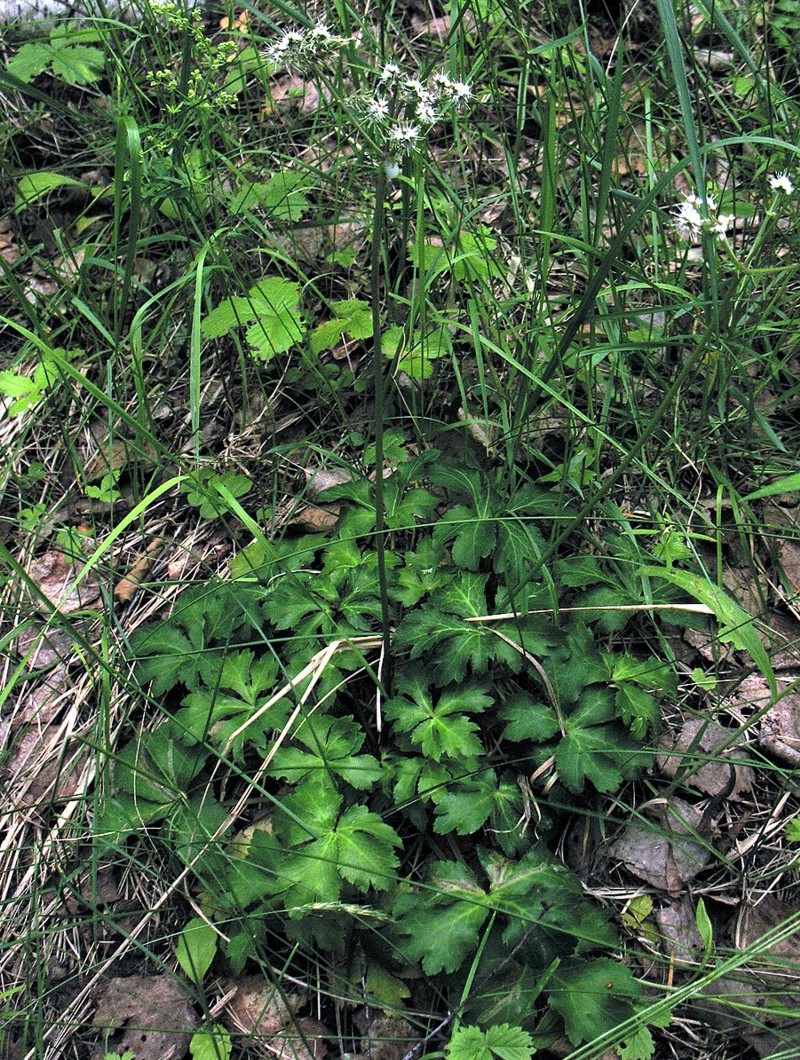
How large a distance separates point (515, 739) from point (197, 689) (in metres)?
0.78

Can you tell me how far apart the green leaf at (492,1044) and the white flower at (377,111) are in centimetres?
169

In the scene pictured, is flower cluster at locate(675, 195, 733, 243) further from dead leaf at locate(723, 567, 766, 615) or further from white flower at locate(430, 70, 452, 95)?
dead leaf at locate(723, 567, 766, 615)

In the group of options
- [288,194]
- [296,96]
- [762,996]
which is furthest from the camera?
[296,96]

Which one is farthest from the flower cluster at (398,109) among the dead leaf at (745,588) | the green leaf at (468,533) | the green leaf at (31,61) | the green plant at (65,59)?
the green leaf at (31,61)

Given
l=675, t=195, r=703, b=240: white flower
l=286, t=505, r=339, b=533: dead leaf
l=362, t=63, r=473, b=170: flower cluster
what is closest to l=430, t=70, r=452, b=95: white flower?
l=362, t=63, r=473, b=170: flower cluster

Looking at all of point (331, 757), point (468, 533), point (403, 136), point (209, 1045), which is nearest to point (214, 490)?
point (468, 533)

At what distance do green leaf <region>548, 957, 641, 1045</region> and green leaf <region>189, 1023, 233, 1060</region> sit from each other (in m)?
0.68

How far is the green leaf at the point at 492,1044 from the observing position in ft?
5.23

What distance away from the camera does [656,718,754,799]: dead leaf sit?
198 cm

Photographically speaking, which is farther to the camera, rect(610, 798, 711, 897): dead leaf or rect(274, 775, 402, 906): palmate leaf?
rect(610, 798, 711, 897): dead leaf

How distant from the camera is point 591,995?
5.47 feet

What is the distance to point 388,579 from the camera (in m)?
2.14

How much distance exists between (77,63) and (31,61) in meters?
0.20

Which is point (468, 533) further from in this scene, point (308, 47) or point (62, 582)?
point (62, 582)
